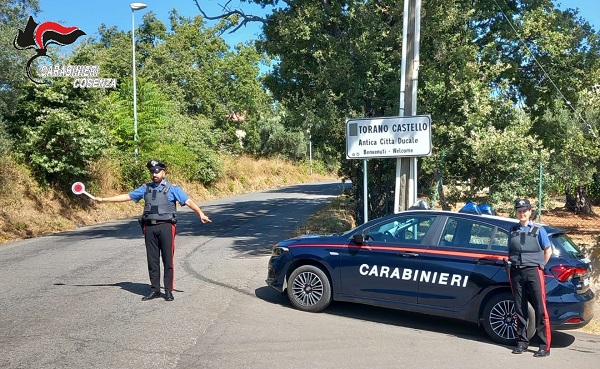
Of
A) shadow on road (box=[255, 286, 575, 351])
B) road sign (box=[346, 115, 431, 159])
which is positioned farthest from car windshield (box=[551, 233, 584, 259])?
road sign (box=[346, 115, 431, 159])

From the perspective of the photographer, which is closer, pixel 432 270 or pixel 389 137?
pixel 432 270

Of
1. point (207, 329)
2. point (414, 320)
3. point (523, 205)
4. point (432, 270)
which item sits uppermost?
point (523, 205)

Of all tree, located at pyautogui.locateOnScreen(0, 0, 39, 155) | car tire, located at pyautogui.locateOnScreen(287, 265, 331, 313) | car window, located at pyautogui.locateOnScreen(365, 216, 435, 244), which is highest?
tree, located at pyautogui.locateOnScreen(0, 0, 39, 155)

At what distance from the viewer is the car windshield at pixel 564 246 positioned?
678 centimetres

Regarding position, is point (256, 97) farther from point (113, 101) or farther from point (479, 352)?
point (479, 352)

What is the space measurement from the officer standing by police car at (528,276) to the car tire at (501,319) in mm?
186

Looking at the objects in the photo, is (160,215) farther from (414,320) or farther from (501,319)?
(501,319)

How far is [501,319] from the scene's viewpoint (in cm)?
675

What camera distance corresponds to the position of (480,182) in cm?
1229

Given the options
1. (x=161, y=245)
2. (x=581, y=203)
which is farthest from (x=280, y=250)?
(x=581, y=203)

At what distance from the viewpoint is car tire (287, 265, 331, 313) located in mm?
7754

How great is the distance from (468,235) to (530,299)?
1.03m

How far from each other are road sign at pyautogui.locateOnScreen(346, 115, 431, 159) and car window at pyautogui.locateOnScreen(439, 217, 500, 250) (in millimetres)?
3403

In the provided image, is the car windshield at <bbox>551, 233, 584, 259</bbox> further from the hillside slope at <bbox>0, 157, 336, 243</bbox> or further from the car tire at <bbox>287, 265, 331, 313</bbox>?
the hillside slope at <bbox>0, 157, 336, 243</bbox>
